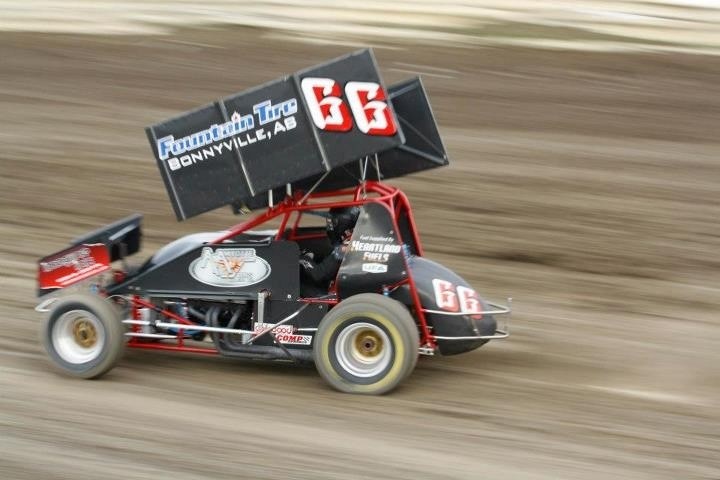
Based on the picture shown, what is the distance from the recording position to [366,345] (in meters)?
9.23

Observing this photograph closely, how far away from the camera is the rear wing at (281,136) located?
29.4 feet

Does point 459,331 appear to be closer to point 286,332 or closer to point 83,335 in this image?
point 286,332

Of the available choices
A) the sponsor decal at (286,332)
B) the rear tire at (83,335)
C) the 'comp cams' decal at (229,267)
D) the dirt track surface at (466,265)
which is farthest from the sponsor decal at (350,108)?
the rear tire at (83,335)

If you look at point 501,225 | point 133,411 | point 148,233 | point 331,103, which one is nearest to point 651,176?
point 501,225

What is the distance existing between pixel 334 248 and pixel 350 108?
1.25 m

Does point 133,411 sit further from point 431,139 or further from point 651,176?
point 651,176

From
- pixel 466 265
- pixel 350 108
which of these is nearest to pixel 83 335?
pixel 350 108

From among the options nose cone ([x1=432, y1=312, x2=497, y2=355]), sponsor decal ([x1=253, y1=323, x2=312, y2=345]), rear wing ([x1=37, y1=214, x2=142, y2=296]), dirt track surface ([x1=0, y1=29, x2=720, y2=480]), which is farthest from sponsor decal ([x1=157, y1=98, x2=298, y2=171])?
nose cone ([x1=432, y1=312, x2=497, y2=355])

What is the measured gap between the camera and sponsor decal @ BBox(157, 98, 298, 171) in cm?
914

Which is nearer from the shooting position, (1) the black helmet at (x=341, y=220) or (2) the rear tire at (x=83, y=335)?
(2) the rear tire at (x=83, y=335)

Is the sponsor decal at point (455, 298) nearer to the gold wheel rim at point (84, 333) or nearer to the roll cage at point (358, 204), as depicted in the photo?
the roll cage at point (358, 204)

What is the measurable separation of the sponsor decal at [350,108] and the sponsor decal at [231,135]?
0.17 m

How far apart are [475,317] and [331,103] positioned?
6.68 ft

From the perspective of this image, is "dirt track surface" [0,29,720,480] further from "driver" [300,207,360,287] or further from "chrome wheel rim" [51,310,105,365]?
"driver" [300,207,360,287]
